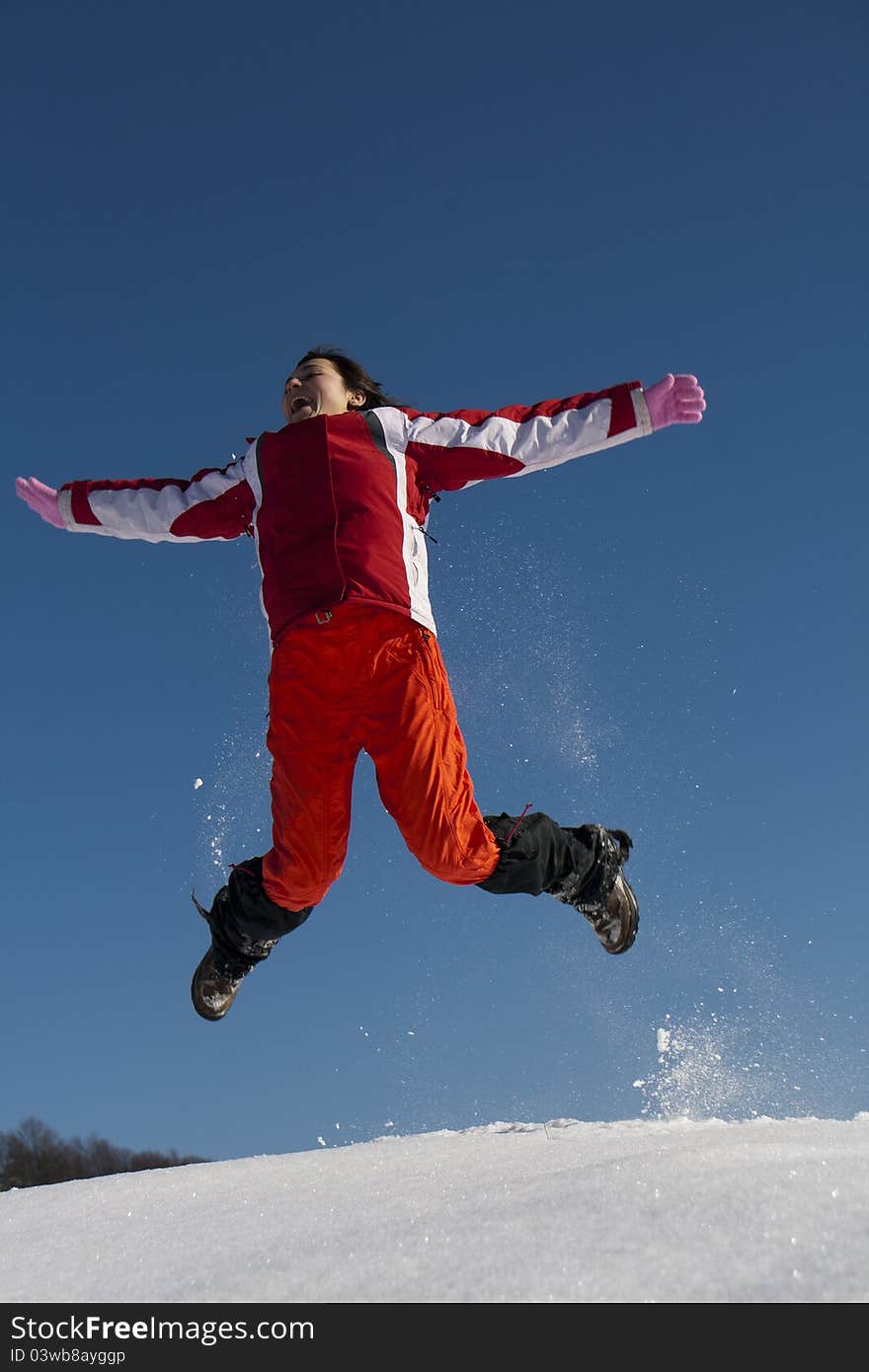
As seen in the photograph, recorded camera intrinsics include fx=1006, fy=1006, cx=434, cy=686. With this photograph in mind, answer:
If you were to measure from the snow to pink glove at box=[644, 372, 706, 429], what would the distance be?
2745 mm

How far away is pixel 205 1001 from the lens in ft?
15.1

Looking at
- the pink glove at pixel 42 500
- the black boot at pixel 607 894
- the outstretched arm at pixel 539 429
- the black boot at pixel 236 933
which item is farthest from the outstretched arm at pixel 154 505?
the black boot at pixel 607 894

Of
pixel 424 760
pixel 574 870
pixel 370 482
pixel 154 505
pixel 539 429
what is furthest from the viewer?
pixel 154 505

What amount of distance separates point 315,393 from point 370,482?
0.72m

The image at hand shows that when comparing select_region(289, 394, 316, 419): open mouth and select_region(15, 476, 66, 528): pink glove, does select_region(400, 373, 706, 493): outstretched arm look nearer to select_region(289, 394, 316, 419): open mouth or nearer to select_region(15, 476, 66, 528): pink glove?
select_region(289, 394, 316, 419): open mouth

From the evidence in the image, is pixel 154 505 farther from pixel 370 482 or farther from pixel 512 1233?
pixel 512 1233

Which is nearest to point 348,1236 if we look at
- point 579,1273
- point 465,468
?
point 579,1273

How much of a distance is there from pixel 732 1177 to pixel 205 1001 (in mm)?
3182

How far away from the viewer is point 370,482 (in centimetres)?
411

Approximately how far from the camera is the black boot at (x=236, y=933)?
13.7 feet

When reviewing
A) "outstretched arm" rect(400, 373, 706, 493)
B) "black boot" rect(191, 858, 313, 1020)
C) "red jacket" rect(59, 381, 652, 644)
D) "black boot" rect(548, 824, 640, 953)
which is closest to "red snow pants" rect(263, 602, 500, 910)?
"red jacket" rect(59, 381, 652, 644)

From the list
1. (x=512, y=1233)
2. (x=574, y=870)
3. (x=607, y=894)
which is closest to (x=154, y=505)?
(x=574, y=870)

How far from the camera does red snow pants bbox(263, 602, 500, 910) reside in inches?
151

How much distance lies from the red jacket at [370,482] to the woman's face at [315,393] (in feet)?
0.91
